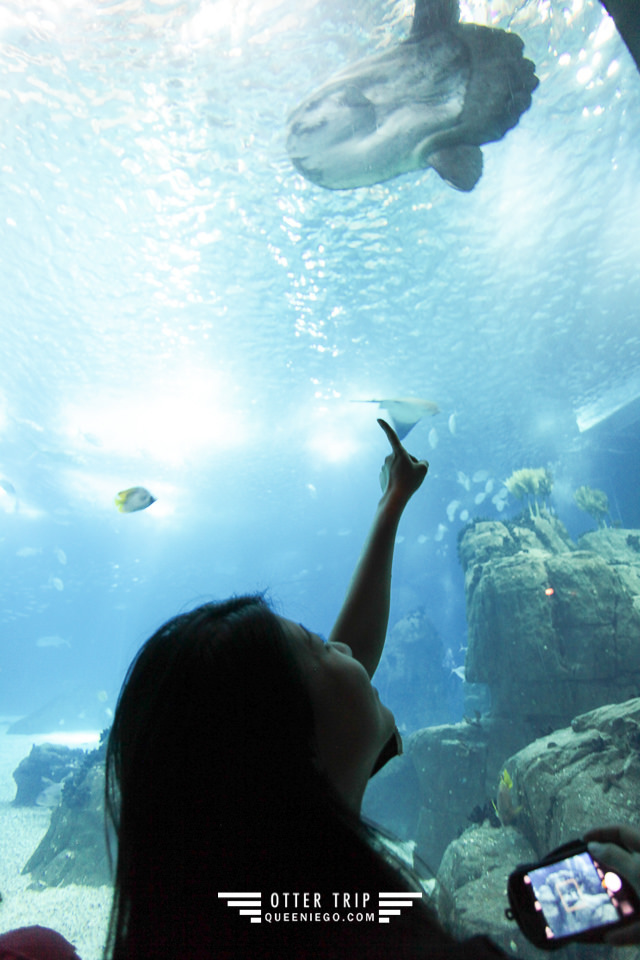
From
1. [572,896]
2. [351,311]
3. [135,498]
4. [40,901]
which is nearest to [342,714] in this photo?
[572,896]

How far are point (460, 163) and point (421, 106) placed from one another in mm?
884

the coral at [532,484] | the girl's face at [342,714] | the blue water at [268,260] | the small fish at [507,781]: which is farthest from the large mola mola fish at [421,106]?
the coral at [532,484]

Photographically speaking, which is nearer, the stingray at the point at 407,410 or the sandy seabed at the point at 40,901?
the sandy seabed at the point at 40,901

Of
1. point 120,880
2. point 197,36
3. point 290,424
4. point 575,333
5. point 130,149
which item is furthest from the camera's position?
point 290,424

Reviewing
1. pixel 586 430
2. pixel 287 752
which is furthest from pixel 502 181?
pixel 586 430

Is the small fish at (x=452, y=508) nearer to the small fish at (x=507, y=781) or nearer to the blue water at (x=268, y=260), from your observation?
the blue water at (x=268, y=260)

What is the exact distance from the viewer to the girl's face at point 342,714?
0.99 meters

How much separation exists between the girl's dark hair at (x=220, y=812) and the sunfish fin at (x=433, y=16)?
260 inches

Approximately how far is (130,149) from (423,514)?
33.0 metres

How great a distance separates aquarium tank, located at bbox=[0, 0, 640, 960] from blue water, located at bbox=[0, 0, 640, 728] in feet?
0.20

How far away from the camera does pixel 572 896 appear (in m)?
0.94

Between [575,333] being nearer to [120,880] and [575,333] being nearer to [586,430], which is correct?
[586,430]

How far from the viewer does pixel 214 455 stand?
22.1 meters

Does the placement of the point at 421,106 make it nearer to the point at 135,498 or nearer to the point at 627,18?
the point at 627,18
